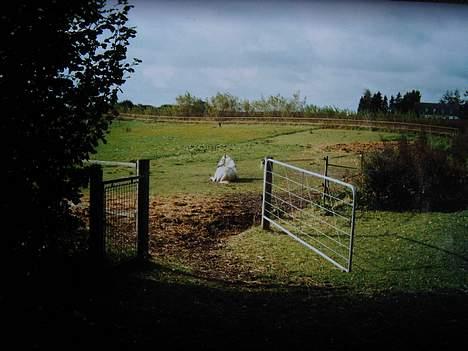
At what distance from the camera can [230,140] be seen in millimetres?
3262

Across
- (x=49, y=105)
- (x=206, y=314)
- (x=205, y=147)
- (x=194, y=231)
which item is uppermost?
(x=49, y=105)

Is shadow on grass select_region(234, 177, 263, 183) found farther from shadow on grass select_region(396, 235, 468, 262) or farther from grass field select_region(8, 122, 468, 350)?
shadow on grass select_region(396, 235, 468, 262)

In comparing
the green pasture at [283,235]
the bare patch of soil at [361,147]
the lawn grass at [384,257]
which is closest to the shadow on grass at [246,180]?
the green pasture at [283,235]

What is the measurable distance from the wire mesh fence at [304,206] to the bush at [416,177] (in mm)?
380

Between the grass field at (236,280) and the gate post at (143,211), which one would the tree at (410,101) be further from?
the gate post at (143,211)

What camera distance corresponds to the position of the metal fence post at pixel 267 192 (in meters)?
3.79

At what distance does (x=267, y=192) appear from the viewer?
13.1 feet

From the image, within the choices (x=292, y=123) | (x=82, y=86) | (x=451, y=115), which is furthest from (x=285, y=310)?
(x=451, y=115)

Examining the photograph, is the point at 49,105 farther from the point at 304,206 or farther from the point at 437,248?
the point at 437,248

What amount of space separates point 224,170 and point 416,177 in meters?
1.87

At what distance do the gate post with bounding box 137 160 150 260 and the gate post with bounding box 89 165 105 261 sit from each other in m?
0.35

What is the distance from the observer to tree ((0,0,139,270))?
1896 millimetres

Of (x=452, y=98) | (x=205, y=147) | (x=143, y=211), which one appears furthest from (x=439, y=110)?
(x=143, y=211)

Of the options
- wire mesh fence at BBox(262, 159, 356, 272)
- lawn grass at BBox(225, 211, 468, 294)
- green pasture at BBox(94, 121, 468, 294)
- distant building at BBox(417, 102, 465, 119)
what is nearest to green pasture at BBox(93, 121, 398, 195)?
green pasture at BBox(94, 121, 468, 294)
